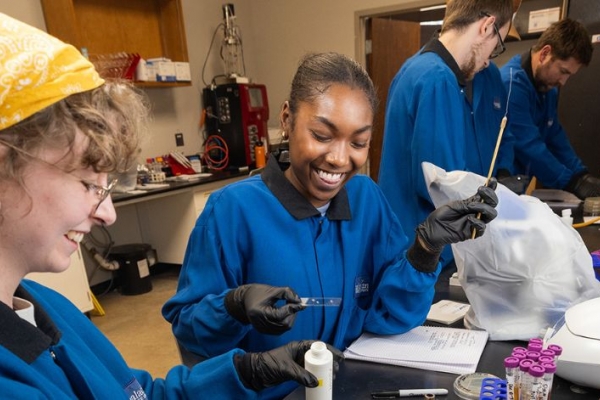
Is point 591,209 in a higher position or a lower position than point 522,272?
lower

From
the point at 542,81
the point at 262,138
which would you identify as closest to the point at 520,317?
the point at 542,81

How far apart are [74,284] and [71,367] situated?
250 cm

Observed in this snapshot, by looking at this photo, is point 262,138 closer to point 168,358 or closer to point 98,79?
point 168,358

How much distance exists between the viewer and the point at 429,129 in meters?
1.61

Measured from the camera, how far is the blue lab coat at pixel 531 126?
2.50m

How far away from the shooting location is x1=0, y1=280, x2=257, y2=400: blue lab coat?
542 millimetres

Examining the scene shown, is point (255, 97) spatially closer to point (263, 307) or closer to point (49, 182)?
point (263, 307)

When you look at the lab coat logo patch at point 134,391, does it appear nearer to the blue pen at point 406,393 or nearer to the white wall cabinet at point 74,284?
the blue pen at point 406,393

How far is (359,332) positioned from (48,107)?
0.92m

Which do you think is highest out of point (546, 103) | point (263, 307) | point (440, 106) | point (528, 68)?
point (528, 68)

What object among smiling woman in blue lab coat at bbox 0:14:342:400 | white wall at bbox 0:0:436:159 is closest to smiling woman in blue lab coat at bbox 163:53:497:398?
smiling woman in blue lab coat at bbox 0:14:342:400

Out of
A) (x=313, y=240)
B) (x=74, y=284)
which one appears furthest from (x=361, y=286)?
(x=74, y=284)

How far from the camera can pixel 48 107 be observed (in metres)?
0.52

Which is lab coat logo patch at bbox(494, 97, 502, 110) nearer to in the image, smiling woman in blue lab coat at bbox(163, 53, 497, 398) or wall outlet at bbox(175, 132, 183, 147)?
smiling woman in blue lab coat at bbox(163, 53, 497, 398)
